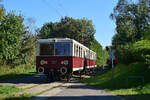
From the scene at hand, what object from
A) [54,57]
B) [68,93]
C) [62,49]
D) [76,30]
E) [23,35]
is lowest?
[68,93]

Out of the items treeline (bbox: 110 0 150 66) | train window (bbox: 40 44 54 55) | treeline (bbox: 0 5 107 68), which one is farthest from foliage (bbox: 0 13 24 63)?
treeline (bbox: 110 0 150 66)

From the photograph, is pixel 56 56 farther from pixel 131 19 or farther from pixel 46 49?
pixel 131 19

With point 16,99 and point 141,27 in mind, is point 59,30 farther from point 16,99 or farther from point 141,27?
point 16,99

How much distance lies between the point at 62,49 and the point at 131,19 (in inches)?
923

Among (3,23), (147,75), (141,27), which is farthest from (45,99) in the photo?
(141,27)

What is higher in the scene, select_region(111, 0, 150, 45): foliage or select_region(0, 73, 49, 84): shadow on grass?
select_region(111, 0, 150, 45): foliage

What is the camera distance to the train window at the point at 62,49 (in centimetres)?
2053

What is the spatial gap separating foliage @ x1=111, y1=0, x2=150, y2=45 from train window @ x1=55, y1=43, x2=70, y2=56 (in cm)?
2101

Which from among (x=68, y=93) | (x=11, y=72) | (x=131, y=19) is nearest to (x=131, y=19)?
(x=131, y=19)

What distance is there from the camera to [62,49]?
2080 cm

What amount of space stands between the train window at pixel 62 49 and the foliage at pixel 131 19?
68.9ft

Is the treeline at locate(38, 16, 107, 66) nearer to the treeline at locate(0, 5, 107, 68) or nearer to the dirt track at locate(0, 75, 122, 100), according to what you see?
the treeline at locate(0, 5, 107, 68)

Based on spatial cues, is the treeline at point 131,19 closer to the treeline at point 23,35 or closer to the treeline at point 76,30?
the treeline at point 23,35

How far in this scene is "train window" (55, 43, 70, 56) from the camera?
20.5m
